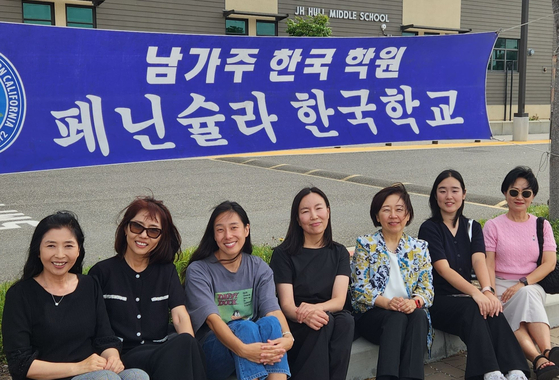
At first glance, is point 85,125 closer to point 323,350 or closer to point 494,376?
point 323,350

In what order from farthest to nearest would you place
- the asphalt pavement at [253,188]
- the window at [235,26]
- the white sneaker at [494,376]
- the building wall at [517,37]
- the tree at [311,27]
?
the building wall at [517,37]
the window at [235,26]
the tree at [311,27]
the asphalt pavement at [253,188]
the white sneaker at [494,376]

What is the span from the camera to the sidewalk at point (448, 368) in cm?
410

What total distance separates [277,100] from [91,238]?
3983 millimetres

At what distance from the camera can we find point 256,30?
24.5m

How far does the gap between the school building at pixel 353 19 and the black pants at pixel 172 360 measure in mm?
15703

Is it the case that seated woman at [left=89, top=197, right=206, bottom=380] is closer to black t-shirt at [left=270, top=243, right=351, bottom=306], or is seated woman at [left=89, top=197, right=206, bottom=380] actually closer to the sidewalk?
black t-shirt at [left=270, top=243, right=351, bottom=306]

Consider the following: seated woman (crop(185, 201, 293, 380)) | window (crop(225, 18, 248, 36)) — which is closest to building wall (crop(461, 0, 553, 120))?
window (crop(225, 18, 248, 36))

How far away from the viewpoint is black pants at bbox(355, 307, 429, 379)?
368 centimetres

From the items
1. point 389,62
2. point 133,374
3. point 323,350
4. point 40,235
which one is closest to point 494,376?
point 323,350

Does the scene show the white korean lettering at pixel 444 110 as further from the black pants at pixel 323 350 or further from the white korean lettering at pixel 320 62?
the black pants at pixel 323 350

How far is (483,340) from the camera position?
12.7ft

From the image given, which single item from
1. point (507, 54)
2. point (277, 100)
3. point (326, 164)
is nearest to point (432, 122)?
point (277, 100)

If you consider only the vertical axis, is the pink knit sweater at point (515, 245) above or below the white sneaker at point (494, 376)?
above

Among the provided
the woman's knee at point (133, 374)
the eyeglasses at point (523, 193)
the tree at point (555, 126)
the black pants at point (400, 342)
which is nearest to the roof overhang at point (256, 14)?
the tree at point (555, 126)
